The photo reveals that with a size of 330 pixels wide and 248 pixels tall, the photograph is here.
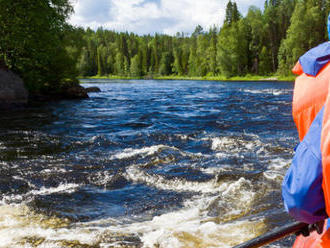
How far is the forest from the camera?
19438mm

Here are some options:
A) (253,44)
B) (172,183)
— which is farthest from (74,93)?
(253,44)

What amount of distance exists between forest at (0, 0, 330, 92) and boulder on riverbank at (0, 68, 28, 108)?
1.77 m

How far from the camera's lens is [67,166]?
7703mm

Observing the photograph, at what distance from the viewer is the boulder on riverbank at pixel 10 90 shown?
1711 centimetres

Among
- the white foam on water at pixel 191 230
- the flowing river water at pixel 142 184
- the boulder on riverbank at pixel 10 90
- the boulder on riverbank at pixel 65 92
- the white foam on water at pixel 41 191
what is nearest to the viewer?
the white foam on water at pixel 191 230

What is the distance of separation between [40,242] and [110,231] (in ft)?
3.23

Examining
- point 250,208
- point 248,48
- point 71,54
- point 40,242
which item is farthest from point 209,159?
point 248,48

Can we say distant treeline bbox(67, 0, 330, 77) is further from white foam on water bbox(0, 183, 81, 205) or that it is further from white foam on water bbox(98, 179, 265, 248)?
white foam on water bbox(98, 179, 265, 248)

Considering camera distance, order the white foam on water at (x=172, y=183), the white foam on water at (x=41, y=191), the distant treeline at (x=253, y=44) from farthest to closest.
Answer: the distant treeline at (x=253, y=44) < the white foam on water at (x=172, y=183) < the white foam on water at (x=41, y=191)

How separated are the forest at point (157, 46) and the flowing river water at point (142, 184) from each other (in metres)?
9.20

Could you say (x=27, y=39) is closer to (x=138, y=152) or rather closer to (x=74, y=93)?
→ (x=74, y=93)

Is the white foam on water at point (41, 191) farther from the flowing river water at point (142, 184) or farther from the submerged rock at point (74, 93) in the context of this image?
the submerged rock at point (74, 93)

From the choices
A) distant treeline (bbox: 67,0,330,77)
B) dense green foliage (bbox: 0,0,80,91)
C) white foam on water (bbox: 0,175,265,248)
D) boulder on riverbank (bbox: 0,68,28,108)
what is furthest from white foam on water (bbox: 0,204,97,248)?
distant treeline (bbox: 67,0,330,77)

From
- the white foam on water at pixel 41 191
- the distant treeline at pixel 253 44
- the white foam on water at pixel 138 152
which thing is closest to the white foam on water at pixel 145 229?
the white foam on water at pixel 41 191
